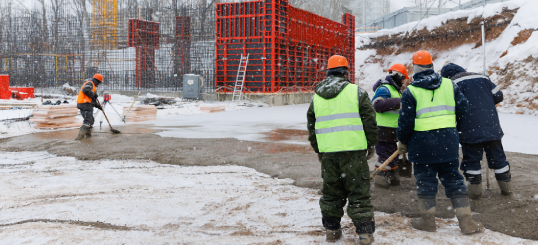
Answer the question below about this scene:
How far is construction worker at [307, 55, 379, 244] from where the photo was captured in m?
3.60

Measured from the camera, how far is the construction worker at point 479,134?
188 inches

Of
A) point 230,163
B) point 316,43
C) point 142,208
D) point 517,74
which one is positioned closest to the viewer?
point 142,208

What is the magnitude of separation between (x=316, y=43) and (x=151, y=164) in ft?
67.6

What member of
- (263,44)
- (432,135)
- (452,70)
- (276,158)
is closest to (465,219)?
(432,135)

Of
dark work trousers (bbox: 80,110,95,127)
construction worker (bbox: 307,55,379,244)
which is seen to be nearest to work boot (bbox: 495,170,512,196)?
construction worker (bbox: 307,55,379,244)

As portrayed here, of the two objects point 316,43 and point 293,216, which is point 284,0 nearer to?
point 316,43

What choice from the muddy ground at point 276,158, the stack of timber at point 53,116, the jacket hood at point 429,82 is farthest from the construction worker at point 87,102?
the jacket hood at point 429,82

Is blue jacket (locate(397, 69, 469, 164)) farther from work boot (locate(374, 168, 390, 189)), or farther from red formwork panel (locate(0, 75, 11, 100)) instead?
red formwork panel (locate(0, 75, 11, 100))

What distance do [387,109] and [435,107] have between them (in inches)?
47.2

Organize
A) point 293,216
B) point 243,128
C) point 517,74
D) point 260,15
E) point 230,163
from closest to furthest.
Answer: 1. point 293,216
2. point 230,163
3. point 243,128
4. point 517,74
5. point 260,15

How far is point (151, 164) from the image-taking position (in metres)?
7.28

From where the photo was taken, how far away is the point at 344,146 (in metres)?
3.59

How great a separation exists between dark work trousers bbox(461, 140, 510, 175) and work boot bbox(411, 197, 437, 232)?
1.20 m

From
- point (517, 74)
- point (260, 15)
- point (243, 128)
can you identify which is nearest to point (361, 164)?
point (243, 128)
